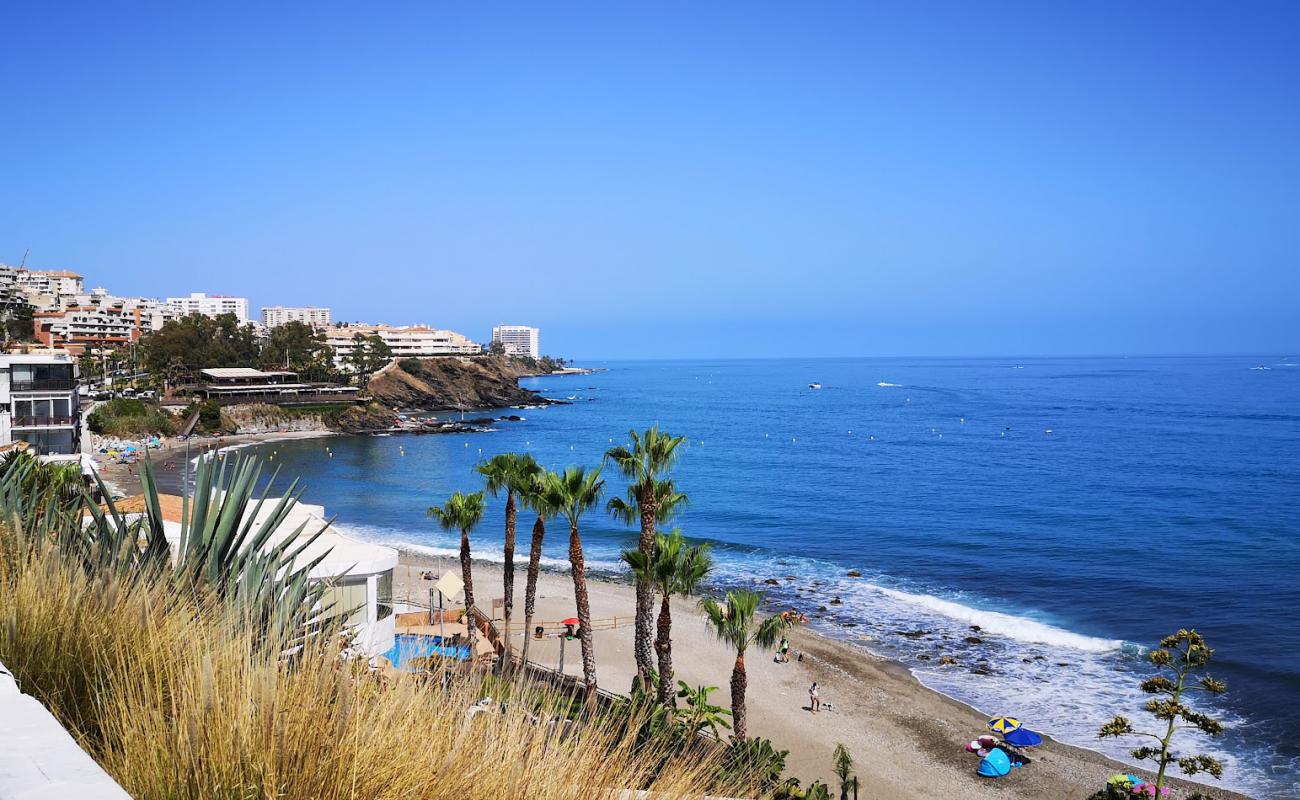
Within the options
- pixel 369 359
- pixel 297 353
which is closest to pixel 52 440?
pixel 297 353

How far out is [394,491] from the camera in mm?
57531

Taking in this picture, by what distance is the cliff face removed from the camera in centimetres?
12331

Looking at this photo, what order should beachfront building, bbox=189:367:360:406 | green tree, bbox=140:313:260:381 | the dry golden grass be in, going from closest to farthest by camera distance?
the dry golden grass
beachfront building, bbox=189:367:360:406
green tree, bbox=140:313:260:381

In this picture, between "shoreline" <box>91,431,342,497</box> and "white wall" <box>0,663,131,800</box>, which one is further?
"shoreline" <box>91,431,342,497</box>

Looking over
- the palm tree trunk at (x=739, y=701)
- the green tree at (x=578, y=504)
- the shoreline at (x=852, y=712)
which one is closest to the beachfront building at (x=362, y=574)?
the green tree at (x=578, y=504)

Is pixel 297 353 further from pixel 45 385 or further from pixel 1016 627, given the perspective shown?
pixel 1016 627

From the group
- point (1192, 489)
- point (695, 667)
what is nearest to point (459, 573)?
point (695, 667)

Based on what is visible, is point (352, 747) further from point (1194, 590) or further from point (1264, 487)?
point (1264, 487)

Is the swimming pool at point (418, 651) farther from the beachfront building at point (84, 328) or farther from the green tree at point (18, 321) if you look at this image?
the beachfront building at point (84, 328)

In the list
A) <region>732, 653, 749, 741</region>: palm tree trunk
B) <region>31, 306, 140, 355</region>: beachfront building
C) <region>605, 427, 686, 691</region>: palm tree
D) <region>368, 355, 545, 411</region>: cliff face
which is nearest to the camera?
<region>732, 653, 749, 741</region>: palm tree trunk

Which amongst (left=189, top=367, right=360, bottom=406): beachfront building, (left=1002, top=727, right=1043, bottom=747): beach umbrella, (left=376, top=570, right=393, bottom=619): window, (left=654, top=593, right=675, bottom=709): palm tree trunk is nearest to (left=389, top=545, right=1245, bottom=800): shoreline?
(left=1002, top=727, right=1043, bottom=747): beach umbrella

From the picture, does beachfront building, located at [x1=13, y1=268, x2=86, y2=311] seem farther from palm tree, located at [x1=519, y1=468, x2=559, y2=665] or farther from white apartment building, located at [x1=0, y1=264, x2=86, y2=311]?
palm tree, located at [x1=519, y1=468, x2=559, y2=665]

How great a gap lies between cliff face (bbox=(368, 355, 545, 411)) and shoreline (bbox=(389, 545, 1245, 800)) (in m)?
93.7

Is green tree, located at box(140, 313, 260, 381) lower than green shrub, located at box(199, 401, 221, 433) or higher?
higher
